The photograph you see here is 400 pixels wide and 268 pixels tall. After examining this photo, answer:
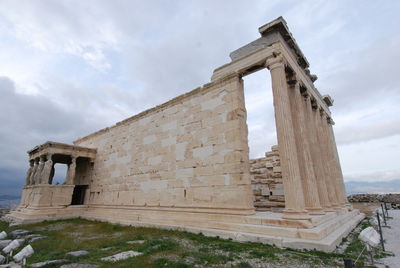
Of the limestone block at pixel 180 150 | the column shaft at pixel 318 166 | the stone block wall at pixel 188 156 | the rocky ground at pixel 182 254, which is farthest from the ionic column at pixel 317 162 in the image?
the limestone block at pixel 180 150

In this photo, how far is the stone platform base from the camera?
234 inches

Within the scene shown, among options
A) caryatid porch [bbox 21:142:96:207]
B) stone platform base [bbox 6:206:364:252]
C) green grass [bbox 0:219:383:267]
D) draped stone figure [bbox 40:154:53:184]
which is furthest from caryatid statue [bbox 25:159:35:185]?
green grass [bbox 0:219:383:267]

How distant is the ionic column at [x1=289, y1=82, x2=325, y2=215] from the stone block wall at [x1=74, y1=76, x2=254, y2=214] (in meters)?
2.43

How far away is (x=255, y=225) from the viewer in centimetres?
698

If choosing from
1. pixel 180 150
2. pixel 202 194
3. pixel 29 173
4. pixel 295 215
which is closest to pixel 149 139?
pixel 180 150

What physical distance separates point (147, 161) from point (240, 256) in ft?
25.5

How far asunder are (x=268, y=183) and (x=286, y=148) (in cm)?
505

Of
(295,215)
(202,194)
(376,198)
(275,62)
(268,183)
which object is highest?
(275,62)

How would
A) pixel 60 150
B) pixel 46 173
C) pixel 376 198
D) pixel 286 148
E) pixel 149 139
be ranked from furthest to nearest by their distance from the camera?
1. pixel 376 198
2. pixel 60 150
3. pixel 46 173
4. pixel 149 139
5. pixel 286 148

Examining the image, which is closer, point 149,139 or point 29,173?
point 149,139

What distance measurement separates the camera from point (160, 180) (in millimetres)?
10797

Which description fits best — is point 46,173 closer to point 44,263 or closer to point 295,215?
point 44,263

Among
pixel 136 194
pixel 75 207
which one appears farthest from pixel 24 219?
pixel 136 194

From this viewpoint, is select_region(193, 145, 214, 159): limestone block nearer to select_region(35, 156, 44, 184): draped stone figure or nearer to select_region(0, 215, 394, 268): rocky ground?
select_region(0, 215, 394, 268): rocky ground
